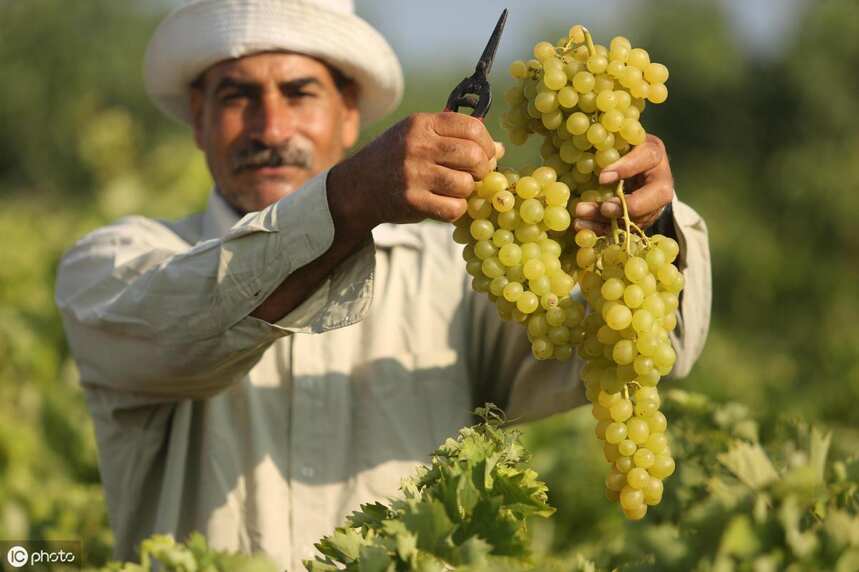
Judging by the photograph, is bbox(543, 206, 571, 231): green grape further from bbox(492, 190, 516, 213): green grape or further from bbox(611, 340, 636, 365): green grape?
bbox(611, 340, 636, 365): green grape

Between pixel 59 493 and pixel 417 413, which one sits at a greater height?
pixel 417 413

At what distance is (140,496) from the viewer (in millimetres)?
3365

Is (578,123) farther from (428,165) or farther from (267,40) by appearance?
(267,40)

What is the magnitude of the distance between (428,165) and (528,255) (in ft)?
0.90

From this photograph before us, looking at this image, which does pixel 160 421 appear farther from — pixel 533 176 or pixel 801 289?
pixel 801 289

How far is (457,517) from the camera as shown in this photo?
187 cm

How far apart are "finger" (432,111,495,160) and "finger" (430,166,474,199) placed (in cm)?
7

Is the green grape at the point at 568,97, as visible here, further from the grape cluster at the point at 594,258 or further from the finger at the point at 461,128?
the finger at the point at 461,128

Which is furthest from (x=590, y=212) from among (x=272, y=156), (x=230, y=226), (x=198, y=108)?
(x=198, y=108)

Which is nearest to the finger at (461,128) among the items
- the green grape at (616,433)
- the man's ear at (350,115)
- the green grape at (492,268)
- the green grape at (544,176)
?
the green grape at (544,176)

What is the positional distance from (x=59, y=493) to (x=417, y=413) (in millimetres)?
1769

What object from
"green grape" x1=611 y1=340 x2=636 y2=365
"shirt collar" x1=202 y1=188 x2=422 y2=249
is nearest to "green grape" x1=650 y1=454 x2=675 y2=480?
"green grape" x1=611 y1=340 x2=636 y2=365

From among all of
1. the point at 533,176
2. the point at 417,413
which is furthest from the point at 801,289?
the point at 533,176

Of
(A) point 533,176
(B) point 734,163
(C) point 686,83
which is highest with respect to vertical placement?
(C) point 686,83
